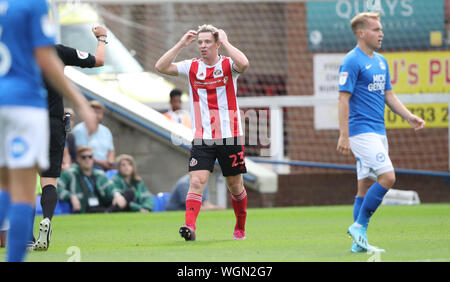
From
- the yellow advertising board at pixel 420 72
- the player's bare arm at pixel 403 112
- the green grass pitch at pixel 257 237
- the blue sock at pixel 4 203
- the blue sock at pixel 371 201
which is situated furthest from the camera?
the yellow advertising board at pixel 420 72

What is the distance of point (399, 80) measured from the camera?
1759 centimetres

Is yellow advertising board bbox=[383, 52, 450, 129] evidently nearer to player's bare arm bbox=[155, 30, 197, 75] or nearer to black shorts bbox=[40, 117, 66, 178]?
player's bare arm bbox=[155, 30, 197, 75]

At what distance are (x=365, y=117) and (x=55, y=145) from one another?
8.92ft

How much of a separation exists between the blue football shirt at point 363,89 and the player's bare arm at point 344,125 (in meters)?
0.07

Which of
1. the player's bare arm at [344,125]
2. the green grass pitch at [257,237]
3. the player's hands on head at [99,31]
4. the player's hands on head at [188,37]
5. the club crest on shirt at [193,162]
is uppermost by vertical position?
the player's hands on head at [99,31]

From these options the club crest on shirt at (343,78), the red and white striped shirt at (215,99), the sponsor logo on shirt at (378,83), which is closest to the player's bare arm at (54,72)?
the club crest on shirt at (343,78)

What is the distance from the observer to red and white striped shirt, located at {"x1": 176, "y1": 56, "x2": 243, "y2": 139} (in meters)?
8.73

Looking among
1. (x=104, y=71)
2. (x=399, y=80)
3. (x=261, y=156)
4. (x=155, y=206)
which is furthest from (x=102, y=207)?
(x=399, y=80)

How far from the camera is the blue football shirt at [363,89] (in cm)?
757

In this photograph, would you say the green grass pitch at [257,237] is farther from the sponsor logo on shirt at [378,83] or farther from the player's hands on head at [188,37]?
the player's hands on head at [188,37]

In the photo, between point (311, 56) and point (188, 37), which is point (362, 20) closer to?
point (188, 37)

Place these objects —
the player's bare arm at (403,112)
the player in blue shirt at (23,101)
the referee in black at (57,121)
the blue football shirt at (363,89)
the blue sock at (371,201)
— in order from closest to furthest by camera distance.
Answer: the player in blue shirt at (23,101)
the blue sock at (371,201)
the blue football shirt at (363,89)
the player's bare arm at (403,112)
the referee in black at (57,121)

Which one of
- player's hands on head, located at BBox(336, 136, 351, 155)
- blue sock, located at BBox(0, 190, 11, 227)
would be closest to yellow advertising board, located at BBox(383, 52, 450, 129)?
player's hands on head, located at BBox(336, 136, 351, 155)
